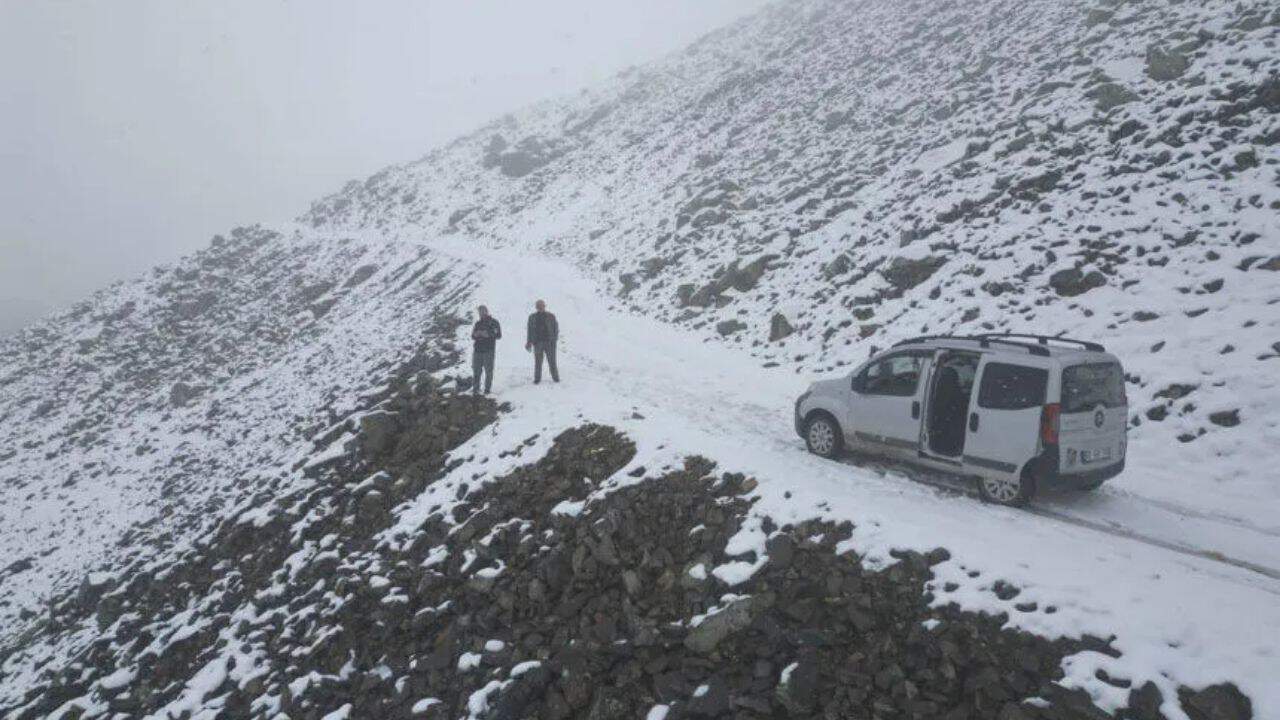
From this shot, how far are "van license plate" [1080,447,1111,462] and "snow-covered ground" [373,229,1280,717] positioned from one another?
2.35 feet

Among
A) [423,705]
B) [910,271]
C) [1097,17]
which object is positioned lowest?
[423,705]

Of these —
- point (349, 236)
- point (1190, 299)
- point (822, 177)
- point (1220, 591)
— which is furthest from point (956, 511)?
point (349, 236)

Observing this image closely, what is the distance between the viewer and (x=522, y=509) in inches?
360

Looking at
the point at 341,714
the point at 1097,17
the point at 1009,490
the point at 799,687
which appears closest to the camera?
the point at 799,687

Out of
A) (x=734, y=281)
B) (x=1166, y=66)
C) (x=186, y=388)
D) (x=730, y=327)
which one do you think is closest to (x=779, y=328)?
(x=730, y=327)

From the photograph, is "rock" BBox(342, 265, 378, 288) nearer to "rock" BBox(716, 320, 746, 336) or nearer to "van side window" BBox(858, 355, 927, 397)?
"rock" BBox(716, 320, 746, 336)

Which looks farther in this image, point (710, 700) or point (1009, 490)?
point (1009, 490)

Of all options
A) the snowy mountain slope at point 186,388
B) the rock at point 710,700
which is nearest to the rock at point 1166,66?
the rock at point 710,700

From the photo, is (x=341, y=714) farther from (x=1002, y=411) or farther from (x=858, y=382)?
(x=1002, y=411)

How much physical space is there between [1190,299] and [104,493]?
29511 millimetres

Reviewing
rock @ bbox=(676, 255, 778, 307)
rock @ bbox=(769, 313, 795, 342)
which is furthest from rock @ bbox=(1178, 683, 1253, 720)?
rock @ bbox=(676, 255, 778, 307)

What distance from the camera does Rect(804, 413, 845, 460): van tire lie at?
9805 millimetres

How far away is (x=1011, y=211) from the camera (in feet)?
53.0

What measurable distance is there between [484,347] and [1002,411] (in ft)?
32.7
